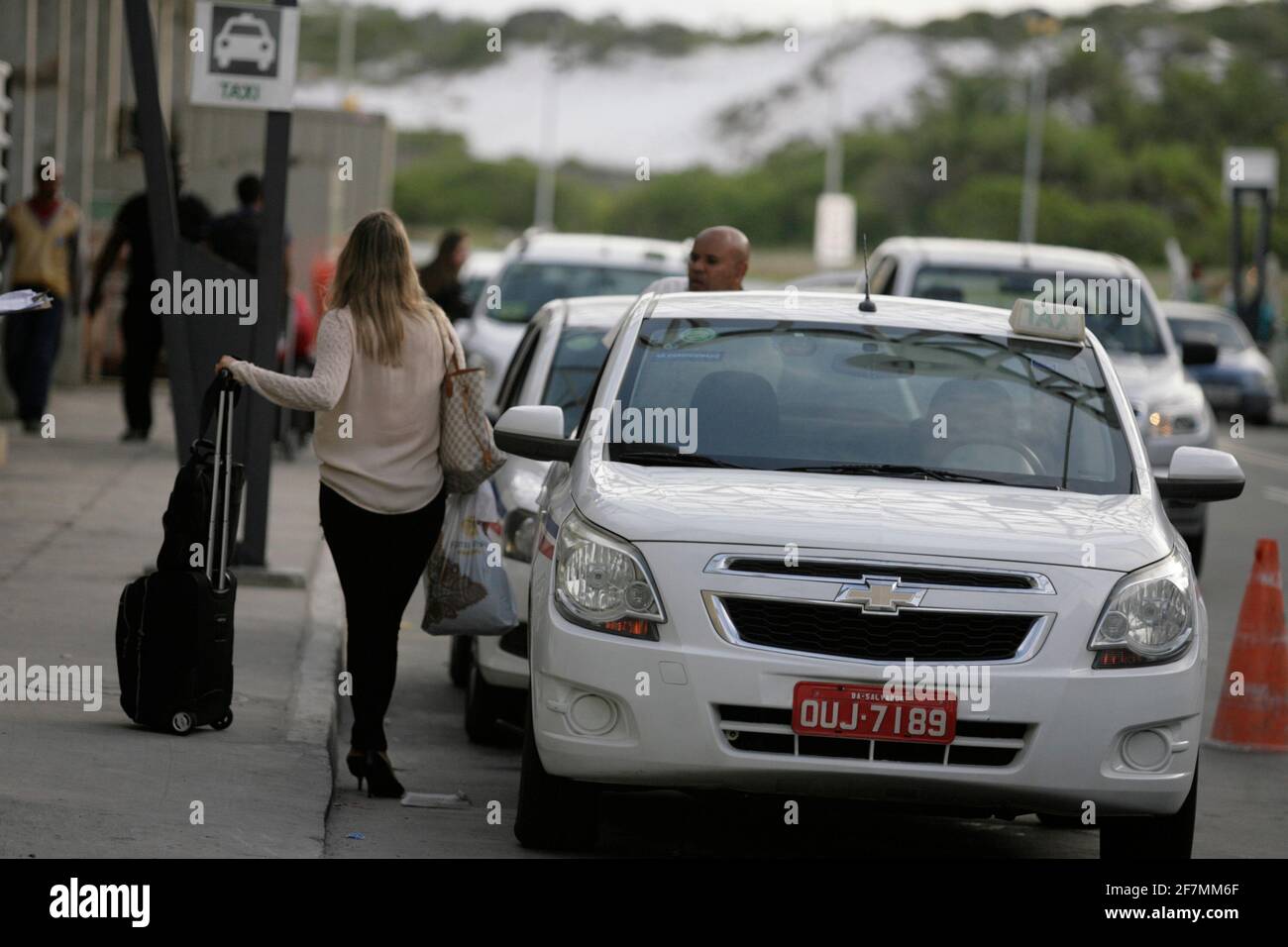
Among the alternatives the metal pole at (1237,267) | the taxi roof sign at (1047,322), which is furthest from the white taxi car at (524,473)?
the metal pole at (1237,267)

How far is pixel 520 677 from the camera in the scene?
27.4 ft

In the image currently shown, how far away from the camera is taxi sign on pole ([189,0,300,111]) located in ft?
36.2

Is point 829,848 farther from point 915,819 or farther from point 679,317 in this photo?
point 679,317

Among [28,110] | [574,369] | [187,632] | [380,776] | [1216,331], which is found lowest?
[1216,331]

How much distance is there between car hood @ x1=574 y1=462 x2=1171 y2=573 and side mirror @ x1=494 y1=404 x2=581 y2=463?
0.99ft

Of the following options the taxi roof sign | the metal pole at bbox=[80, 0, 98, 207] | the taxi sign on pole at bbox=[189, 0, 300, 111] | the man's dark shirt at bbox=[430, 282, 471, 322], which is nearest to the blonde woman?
the taxi roof sign

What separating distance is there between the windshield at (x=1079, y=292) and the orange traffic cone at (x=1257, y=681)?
5601 mm

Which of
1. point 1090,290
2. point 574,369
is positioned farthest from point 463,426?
point 1090,290

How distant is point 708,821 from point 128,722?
76.7 inches

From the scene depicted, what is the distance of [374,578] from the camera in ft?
24.8

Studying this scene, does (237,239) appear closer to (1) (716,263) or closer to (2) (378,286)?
(1) (716,263)

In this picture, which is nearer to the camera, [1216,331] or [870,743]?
[870,743]

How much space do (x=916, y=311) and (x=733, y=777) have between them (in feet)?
7.36

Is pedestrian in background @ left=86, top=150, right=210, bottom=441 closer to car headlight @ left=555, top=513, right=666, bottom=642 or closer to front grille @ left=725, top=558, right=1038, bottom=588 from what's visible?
car headlight @ left=555, top=513, right=666, bottom=642
